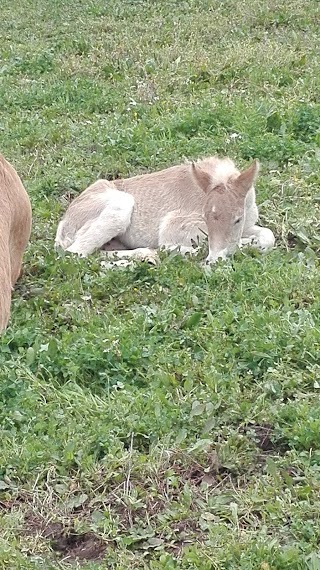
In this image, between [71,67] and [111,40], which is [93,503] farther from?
[111,40]

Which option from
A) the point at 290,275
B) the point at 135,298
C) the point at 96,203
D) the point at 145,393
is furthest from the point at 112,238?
the point at 145,393

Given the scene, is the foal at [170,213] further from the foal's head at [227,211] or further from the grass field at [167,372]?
the grass field at [167,372]

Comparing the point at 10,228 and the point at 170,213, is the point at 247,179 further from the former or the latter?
the point at 10,228

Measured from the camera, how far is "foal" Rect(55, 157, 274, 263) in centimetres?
748

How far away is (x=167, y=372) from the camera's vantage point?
5.49m

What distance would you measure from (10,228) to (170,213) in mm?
1997

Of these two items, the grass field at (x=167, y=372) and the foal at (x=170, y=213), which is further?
the foal at (x=170, y=213)

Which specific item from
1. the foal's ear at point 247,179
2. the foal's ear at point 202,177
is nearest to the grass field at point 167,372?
the foal's ear at point 247,179

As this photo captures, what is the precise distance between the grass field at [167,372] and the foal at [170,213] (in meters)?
0.26

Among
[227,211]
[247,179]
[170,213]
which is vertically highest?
[247,179]

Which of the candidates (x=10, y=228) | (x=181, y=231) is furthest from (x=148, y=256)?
(x=10, y=228)

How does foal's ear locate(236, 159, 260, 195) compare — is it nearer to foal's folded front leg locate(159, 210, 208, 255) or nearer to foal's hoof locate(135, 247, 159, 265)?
foal's folded front leg locate(159, 210, 208, 255)

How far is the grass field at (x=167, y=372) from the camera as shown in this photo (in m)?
4.34

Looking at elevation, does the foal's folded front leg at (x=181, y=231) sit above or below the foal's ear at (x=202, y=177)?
below
